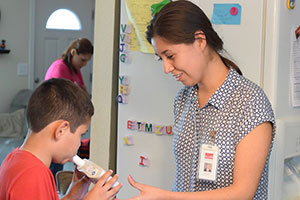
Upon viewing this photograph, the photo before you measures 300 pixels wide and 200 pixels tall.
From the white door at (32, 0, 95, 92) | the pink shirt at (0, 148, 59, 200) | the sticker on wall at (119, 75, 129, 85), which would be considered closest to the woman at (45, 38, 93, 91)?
the sticker on wall at (119, 75, 129, 85)

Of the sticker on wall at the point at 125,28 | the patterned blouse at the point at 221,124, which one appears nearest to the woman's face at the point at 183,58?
the patterned blouse at the point at 221,124

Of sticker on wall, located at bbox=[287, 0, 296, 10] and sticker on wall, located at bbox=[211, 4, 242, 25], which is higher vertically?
sticker on wall, located at bbox=[287, 0, 296, 10]

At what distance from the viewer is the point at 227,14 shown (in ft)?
6.43

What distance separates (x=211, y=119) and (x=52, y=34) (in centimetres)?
582

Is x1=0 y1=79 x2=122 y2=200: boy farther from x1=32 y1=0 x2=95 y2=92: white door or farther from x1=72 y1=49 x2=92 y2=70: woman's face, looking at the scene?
x1=32 y1=0 x2=95 y2=92: white door

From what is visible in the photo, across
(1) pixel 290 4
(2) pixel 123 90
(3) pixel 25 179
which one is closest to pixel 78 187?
(3) pixel 25 179

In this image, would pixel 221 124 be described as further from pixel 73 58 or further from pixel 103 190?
pixel 73 58

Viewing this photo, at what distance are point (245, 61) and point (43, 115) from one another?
92 centimetres

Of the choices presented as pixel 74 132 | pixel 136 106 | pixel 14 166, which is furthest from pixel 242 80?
pixel 136 106

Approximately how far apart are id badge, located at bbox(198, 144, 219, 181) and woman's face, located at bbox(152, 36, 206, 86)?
0.72ft

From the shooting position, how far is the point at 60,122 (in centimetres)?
142

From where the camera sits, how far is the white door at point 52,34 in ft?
22.5

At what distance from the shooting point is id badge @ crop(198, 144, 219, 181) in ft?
4.78

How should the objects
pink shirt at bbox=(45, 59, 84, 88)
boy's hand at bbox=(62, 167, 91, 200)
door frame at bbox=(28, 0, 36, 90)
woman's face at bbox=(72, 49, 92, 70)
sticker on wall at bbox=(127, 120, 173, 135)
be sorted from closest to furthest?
boy's hand at bbox=(62, 167, 91, 200)
sticker on wall at bbox=(127, 120, 173, 135)
pink shirt at bbox=(45, 59, 84, 88)
woman's face at bbox=(72, 49, 92, 70)
door frame at bbox=(28, 0, 36, 90)
